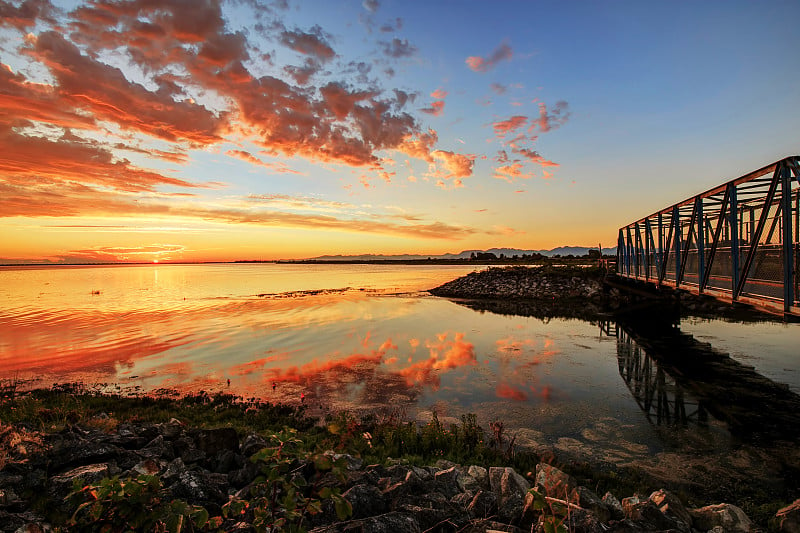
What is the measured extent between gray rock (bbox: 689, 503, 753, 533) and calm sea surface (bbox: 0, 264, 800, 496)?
258 centimetres

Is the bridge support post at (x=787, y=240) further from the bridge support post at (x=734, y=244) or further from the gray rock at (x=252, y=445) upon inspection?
the gray rock at (x=252, y=445)

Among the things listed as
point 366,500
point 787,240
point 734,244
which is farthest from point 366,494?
point 734,244

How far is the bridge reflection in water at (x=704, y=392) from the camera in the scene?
1130cm

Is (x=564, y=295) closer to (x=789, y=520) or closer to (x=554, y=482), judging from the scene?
(x=789, y=520)

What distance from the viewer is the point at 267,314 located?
35.1 metres

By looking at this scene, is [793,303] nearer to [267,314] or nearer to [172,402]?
[172,402]

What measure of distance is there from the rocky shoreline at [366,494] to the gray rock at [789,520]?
1 centimetres

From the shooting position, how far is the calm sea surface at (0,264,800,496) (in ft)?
35.3

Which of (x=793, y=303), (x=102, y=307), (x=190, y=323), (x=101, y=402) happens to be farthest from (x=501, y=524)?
(x=102, y=307)

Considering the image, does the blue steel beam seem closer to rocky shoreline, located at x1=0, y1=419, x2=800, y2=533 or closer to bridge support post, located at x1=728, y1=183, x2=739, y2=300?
bridge support post, located at x1=728, y1=183, x2=739, y2=300

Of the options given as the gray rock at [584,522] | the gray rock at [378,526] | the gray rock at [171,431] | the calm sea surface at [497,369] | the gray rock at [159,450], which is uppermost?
the gray rock at [378,526]

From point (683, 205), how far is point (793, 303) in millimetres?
9574

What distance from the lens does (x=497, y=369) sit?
679 inches

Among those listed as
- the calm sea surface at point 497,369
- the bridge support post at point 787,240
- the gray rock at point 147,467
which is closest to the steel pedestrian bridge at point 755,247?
the bridge support post at point 787,240
